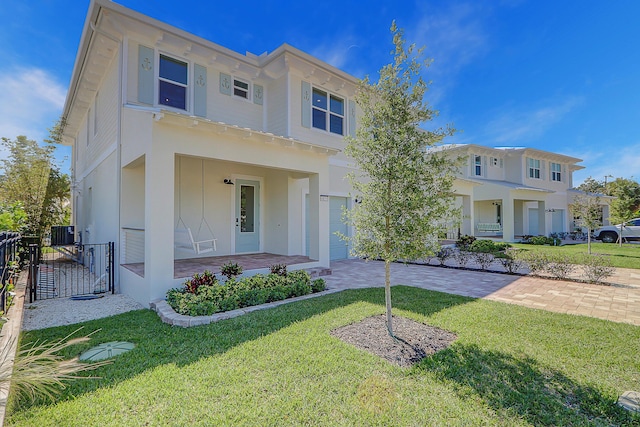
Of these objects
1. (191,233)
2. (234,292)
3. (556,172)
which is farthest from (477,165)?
(234,292)

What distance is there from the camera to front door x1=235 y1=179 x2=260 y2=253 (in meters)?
10.6

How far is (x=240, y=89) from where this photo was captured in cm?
1082

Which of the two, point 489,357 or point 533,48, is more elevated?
point 533,48

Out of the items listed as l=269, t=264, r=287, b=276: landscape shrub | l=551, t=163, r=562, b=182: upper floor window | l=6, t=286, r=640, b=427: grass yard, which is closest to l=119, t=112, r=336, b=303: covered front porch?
l=269, t=264, r=287, b=276: landscape shrub

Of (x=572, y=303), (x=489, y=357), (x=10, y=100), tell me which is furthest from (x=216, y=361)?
(x=10, y=100)

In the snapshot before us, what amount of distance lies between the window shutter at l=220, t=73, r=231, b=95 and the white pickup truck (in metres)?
25.2

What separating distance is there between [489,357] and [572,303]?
13.6ft

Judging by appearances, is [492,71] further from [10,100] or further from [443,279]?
[10,100]

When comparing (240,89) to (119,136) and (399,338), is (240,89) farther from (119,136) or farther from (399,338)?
(399,338)

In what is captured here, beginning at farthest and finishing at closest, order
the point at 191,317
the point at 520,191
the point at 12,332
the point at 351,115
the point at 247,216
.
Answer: the point at 520,191, the point at 351,115, the point at 247,216, the point at 191,317, the point at 12,332

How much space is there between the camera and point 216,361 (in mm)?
3750

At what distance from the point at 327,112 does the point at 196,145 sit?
21.9ft

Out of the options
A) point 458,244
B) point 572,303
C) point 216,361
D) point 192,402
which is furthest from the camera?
point 458,244

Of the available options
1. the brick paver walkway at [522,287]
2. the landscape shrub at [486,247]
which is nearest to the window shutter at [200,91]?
the brick paver walkway at [522,287]
